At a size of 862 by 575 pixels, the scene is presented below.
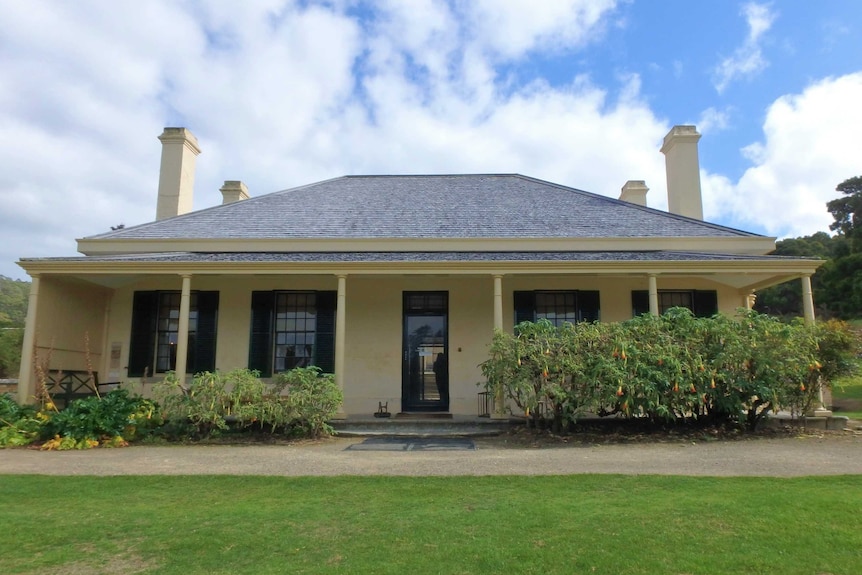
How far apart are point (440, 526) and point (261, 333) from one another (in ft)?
25.6

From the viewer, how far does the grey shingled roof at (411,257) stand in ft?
33.9

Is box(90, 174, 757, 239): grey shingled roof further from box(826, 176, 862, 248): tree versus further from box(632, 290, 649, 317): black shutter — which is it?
box(826, 176, 862, 248): tree

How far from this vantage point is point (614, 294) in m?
11.6

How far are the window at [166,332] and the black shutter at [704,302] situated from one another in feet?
30.6

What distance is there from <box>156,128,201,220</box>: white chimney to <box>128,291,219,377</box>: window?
342cm

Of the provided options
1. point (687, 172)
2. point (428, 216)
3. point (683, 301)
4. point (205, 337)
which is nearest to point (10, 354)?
point (205, 337)

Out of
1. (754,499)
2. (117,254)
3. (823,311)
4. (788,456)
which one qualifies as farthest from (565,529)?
(823,311)

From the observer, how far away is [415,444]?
848cm

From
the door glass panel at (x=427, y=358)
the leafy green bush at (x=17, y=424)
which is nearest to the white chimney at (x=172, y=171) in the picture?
the leafy green bush at (x=17, y=424)

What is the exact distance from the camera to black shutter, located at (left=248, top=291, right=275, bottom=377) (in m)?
11.3

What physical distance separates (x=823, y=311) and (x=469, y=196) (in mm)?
24141

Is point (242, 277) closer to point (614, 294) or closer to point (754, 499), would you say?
point (614, 294)

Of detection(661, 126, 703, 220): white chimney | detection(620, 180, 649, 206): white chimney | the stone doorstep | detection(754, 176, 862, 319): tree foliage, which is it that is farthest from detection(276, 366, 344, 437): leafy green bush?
detection(754, 176, 862, 319): tree foliage

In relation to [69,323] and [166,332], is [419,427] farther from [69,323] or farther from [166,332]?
[69,323]
